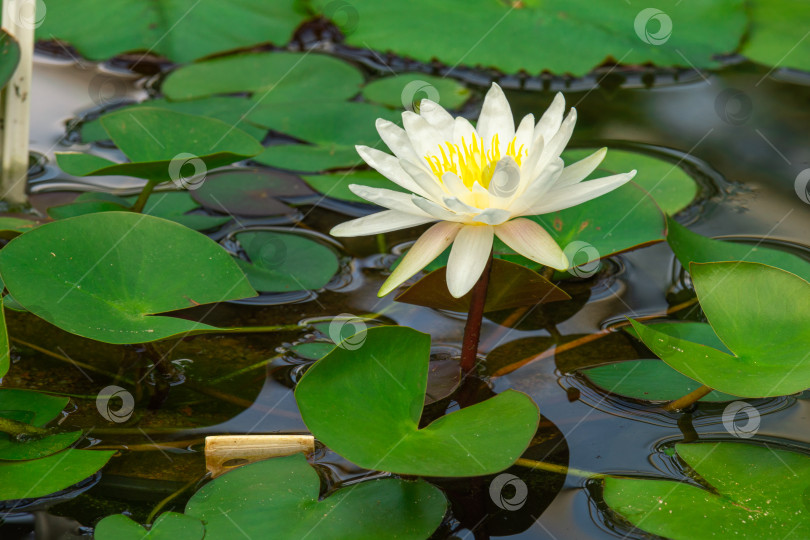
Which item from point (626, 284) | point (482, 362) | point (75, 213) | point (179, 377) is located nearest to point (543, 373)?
point (482, 362)

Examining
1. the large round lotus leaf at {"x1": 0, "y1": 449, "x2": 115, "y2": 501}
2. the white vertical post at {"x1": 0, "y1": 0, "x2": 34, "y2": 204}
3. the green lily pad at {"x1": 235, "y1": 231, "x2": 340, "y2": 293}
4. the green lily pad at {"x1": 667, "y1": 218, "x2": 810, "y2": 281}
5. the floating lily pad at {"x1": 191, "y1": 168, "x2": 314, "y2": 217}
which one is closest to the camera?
the large round lotus leaf at {"x1": 0, "y1": 449, "x2": 115, "y2": 501}

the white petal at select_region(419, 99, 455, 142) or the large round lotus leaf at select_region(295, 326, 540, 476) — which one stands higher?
the white petal at select_region(419, 99, 455, 142)

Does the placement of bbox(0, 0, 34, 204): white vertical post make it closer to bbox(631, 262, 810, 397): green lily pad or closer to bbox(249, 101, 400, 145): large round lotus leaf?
bbox(249, 101, 400, 145): large round lotus leaf

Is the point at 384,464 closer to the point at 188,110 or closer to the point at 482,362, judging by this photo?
the point at 482,362

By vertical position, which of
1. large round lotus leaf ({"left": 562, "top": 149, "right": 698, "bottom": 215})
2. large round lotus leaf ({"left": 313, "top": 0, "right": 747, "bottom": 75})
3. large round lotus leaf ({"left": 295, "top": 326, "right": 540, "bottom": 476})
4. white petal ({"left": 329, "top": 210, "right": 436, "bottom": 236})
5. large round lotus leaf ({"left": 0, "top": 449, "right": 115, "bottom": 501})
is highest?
large round lotus leaf ({"left": 313, "top": 0, "right": 747, "bottom": 75})

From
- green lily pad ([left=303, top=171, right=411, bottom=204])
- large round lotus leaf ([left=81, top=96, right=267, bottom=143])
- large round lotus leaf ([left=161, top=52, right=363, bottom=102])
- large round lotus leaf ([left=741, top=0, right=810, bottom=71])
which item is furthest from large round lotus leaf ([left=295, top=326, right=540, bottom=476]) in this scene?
large round lotus leaf ([left=741, top=0, right=810, bottom=71])

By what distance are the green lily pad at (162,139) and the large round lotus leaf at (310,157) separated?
361mm

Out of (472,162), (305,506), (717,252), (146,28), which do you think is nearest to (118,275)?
(305,506)

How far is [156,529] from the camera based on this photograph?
1.03 metres

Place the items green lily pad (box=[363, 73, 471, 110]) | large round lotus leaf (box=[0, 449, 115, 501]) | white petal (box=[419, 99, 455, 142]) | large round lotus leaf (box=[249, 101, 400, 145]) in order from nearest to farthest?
1. large round lotus leaf (box=[0, 449, 115, 501])
2. white petal (box=[419, 99, 455, 142])
3. large round lotus leaf (box=[249, 101, 400, 145])
4. green lily pad (box=[363, 73, 471, 110])

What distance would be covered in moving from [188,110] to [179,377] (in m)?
1.21

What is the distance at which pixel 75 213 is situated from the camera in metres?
1.75

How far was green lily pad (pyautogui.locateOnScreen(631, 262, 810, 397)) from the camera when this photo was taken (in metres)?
1.14

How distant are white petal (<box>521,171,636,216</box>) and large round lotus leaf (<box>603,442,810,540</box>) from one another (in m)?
0.45
